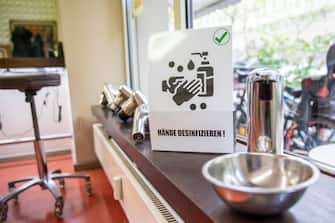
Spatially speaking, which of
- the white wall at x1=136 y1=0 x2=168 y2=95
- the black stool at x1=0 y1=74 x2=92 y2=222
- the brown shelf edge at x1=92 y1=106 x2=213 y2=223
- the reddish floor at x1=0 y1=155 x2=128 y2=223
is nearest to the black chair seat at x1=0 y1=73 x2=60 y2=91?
the black stool at x1=0 y1=74 x2=92 y2=222

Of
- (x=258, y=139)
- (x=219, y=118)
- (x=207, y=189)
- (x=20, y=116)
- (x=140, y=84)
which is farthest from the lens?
(x=20, y=116)

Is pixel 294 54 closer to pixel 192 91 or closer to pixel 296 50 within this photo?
pixel 296 50

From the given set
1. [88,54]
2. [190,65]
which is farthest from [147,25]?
[190,65]

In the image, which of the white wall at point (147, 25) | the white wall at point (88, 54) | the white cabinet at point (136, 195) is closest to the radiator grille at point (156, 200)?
the white cabinet at point (136, 195)

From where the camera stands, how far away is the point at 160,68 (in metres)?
1.14

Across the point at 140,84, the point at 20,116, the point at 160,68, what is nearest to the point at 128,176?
the point at 160,68

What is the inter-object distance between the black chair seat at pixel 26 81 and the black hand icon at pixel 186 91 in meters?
1.31

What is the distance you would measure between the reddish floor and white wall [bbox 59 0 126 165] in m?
0.49

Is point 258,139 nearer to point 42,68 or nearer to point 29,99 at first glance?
point 29,99

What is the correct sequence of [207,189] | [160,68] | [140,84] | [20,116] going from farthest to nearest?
[20,116]
[140,84]
[160,68]
[207,189]

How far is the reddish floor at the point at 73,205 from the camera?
1.88 m

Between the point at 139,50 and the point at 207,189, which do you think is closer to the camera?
the point at 207,189

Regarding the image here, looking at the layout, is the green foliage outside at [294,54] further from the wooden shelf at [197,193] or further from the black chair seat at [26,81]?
the black chair seat at [26,81]

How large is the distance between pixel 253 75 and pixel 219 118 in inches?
8.9
